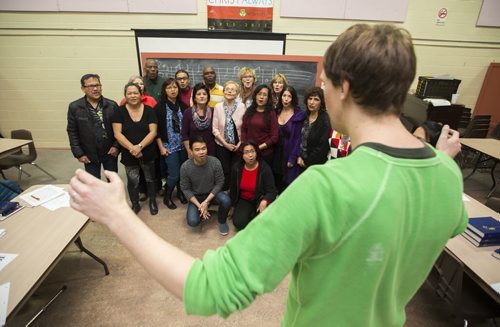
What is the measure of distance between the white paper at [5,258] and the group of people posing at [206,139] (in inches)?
62.2

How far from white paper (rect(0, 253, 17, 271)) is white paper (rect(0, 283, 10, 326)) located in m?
0.18

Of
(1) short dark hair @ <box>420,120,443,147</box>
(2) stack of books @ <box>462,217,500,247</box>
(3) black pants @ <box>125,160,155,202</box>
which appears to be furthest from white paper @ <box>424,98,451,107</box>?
(3) black pants @ <box>125,160,155,202</box>

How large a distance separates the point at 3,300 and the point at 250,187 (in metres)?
2.16

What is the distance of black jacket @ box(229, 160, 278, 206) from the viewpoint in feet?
10.2

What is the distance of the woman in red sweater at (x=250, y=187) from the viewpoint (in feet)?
10.2

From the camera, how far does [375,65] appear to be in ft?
1.68

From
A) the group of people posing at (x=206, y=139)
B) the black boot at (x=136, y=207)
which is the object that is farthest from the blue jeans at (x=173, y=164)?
the black boot at (x=136, y=207)

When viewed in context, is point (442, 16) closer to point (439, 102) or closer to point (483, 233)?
point (439, 102)

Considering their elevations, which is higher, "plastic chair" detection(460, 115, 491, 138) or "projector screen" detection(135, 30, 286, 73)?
"projector screen" detection(135, 30, 286, 73)

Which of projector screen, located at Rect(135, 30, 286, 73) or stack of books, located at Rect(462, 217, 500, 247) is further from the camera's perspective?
projector screen, located at Rect(135, 30, 286, 73)

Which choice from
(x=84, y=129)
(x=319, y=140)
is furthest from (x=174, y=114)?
(x=319, y=140)

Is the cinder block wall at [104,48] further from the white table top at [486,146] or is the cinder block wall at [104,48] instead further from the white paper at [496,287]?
the white paper at [496,287]

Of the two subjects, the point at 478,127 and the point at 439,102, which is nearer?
the point at 439,102

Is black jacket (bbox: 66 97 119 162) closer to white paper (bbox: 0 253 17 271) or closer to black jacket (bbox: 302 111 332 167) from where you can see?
white paper (bbox: 0 253 17 271)
